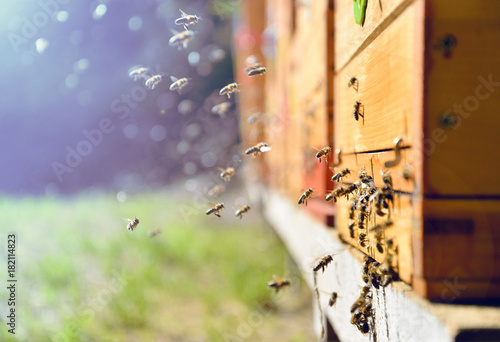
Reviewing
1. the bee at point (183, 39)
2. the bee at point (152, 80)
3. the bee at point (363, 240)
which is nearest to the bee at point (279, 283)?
the bee at point (363, 240)

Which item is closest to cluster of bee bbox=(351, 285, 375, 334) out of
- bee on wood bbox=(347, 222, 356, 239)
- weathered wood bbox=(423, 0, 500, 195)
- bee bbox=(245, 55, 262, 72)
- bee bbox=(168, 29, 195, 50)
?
bee on wood bbox=(347, 222, 356, 239)

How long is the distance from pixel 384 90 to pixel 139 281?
4.10 metres

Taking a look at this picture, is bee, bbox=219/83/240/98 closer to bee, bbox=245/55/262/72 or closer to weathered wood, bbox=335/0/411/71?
bee, bbox=245/55/262/72

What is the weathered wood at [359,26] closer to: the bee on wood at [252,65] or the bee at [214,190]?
the bee on wood at [252,65]

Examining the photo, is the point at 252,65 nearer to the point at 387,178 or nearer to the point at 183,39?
the point at 183,39

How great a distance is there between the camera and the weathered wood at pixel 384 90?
118cm

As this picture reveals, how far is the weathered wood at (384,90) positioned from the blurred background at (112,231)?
3.49 feet

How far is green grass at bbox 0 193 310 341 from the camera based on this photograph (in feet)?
12.5

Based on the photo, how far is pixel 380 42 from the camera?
1.39 metres

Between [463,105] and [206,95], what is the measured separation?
578 inches

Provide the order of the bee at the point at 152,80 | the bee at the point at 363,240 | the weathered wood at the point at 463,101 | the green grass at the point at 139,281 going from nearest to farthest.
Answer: the weathered wood at the point at 463,101, the bee at the point at 363,240, the bee at the point at 152,80, the green grass at the point at 139,281

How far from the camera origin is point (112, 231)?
6.23 m

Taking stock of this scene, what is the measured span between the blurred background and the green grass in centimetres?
2

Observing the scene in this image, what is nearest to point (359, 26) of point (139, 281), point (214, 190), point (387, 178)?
point (387, 178)
